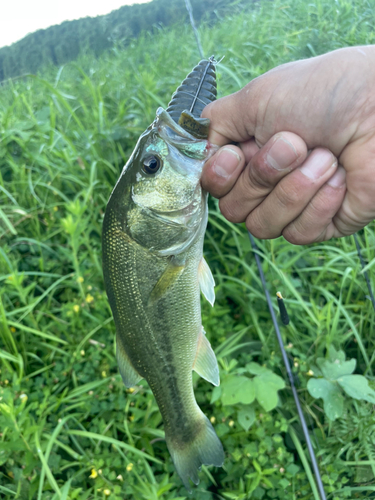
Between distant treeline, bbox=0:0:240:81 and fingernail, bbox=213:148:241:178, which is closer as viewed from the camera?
fingernail, bbox=213:148:241:178

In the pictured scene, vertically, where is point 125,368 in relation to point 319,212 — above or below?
below

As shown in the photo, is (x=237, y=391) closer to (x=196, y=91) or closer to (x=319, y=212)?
(x=319, y=212)

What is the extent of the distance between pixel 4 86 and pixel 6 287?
12.5 feet

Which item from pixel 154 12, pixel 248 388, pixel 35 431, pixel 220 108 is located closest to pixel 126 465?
pixel 35 431

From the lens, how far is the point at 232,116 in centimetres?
130

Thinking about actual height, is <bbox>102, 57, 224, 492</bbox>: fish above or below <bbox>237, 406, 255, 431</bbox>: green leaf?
above

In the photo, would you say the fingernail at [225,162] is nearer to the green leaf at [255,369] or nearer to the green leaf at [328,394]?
the green leaf at [255,369]

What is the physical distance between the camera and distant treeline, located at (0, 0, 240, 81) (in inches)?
180

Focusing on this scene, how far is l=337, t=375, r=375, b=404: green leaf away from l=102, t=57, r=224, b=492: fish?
2.63 feet

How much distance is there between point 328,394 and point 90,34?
6245 millimetres

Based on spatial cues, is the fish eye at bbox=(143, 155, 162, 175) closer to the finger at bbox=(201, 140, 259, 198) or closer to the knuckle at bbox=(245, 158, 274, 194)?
the finger at bbox=(201, 140, 259, 198)

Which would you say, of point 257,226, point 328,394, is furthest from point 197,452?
point 257,226

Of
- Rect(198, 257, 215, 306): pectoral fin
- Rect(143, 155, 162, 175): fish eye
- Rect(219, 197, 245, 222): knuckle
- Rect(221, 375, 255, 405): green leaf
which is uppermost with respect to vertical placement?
Rect(143, 155, 162, 175): fish eye

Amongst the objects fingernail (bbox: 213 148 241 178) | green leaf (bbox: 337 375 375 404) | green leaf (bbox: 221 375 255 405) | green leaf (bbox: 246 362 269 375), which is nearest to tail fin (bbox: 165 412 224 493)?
green leaf (bbox: 221 375 255 405)
